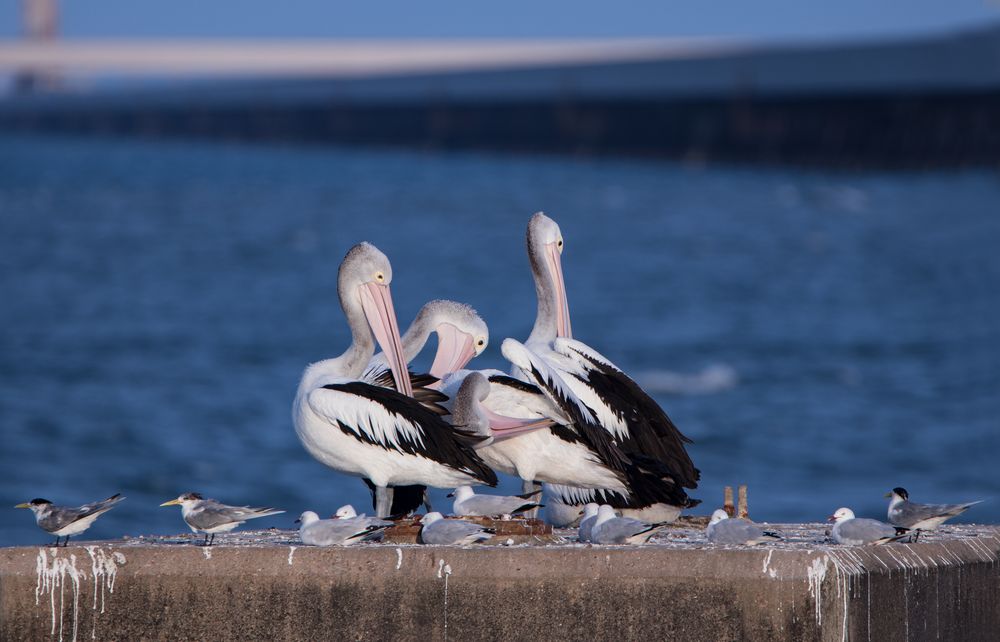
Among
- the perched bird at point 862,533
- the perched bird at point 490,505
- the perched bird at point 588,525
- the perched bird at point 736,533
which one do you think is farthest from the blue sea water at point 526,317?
the perched bird at point 862,533

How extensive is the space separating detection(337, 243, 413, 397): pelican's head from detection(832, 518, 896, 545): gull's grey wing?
7.60ft

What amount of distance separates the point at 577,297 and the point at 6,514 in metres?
23.0

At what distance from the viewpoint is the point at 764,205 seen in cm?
6250

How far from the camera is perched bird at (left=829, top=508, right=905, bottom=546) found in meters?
6.62

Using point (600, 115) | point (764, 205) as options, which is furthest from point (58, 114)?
point (764, 205)

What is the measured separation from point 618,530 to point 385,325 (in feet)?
6.54

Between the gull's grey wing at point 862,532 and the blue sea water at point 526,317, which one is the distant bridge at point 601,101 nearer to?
the blue sea water at point 526,317

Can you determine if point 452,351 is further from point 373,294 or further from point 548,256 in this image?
point 548,256

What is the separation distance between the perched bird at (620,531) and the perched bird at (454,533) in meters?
0.43

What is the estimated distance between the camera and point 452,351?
880 cm

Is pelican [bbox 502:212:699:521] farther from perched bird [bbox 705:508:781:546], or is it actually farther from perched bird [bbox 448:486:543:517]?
perched bird [bbox 705:508:781:546]

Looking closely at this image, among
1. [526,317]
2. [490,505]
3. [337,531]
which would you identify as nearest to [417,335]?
[490,505]

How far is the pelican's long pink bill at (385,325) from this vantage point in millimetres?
8195

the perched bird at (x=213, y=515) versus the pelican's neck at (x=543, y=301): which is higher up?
the pelican's neck at (x=543, y=301)
